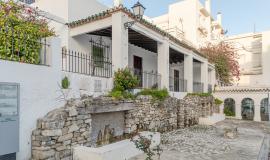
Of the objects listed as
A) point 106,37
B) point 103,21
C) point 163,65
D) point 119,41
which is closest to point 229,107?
point 163,65

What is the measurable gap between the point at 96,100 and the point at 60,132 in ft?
5.80

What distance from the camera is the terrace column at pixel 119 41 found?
9.21 metres

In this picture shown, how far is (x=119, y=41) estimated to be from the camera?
9.23 metres

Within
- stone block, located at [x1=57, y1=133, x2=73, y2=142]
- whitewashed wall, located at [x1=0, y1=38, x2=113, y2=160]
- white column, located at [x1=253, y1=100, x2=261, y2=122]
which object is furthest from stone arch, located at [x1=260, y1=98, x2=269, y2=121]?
stone block, located at [x1=57, y1=133, x2=73, y2=142]

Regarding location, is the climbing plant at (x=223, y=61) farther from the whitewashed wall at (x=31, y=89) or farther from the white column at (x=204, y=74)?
the whitewashed wall at (x=31, y=89)

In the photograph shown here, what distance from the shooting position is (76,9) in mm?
12055

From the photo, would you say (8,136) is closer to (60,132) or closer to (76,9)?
(60,132)

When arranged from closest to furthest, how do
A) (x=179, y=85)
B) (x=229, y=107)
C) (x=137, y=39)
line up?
1. (x=137, y=39)
2. (x=179, y=85)
3. (x=229, y=107)

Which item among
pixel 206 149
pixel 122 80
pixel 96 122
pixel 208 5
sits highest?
pixel 208 5

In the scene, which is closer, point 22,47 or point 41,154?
point 41,154

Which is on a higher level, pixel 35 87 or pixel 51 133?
pixel 35 87

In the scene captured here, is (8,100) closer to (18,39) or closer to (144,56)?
(18,39)

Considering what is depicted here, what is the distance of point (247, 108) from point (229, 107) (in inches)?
69.6

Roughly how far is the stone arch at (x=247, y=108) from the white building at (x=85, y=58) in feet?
21.6
